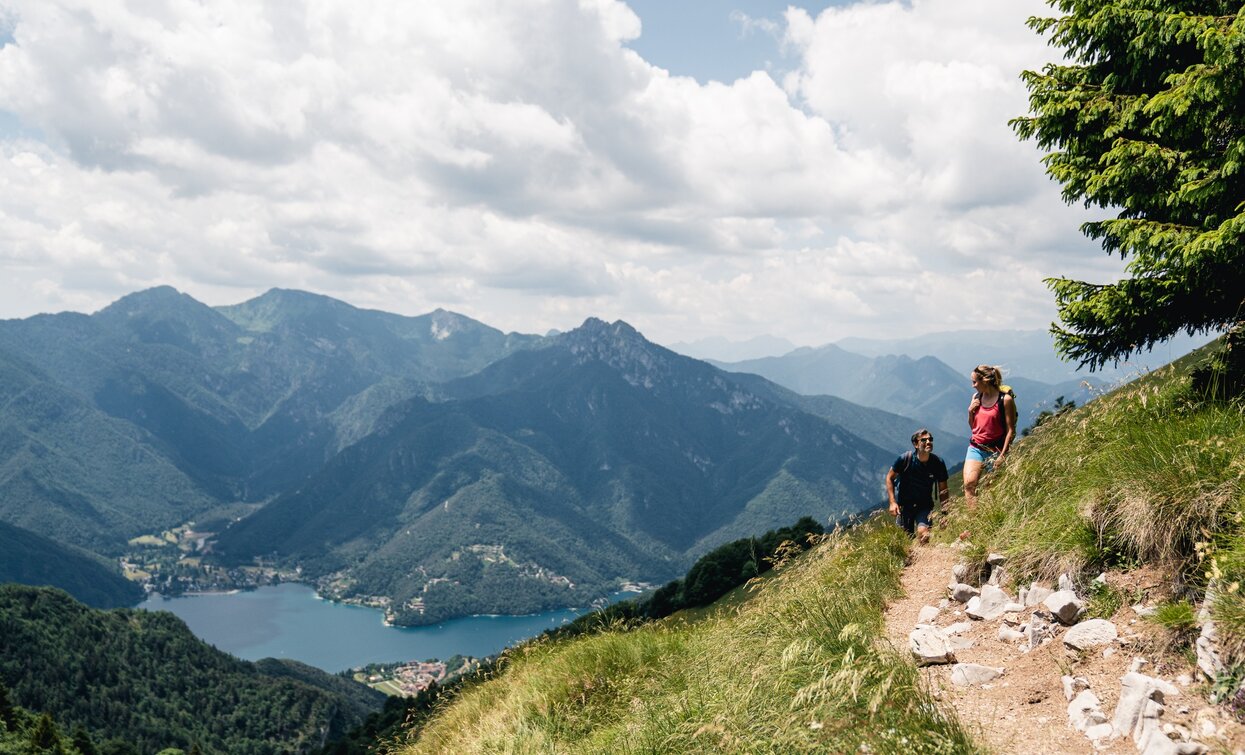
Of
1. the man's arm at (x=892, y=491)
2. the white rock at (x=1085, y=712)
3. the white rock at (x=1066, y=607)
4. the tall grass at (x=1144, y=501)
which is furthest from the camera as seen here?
the man's arm at (x=892, y=491)

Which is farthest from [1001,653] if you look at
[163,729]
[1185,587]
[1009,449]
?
[163,729]

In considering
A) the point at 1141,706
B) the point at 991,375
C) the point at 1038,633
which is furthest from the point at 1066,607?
the point at 991,375

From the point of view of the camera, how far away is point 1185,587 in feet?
16.6

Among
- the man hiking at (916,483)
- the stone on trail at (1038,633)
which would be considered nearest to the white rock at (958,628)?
the stone on trail at (1038,633)

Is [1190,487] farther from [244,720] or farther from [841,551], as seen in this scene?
[244,720]

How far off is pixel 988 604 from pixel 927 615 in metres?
0.64

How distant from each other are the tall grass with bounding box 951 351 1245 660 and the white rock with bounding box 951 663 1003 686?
1.38 m

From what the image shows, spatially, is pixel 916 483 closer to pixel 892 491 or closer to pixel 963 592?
pixel 892 491

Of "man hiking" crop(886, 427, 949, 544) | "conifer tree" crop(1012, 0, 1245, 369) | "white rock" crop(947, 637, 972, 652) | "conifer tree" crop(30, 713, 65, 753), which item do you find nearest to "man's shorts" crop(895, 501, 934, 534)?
"man hiking" crop(886, 427, 949, 544)

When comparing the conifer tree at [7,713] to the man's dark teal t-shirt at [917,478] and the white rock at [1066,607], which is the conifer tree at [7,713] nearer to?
the man's dark teal t-shirt at [917,478]

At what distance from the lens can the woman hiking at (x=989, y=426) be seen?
10227 millimetres

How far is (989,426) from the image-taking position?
10.4 meters

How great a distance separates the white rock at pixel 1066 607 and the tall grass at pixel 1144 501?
1.34ft

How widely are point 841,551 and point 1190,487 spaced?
4734mm
